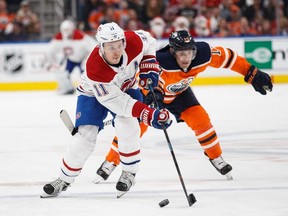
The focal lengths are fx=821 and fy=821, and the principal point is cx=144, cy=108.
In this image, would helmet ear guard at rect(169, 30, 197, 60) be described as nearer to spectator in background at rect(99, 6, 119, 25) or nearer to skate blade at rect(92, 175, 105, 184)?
skate blade at rect(92, 175, 105, 184)

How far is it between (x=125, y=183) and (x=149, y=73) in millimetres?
674

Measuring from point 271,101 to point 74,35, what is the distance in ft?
13.1

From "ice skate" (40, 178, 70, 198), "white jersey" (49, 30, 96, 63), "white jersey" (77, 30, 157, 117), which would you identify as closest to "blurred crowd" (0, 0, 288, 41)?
"white jersey" (49, 30, 96, 63)

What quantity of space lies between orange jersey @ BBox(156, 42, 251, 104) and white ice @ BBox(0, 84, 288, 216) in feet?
2.09

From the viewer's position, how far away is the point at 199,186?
16.8ft

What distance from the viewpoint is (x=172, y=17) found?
1414cm

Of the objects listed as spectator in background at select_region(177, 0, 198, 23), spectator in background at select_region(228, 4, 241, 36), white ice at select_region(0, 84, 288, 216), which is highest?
white ice at select_region(0, 84, 288, 216)

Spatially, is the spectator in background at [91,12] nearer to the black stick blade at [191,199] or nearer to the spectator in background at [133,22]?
the spectator in background at [133,22]

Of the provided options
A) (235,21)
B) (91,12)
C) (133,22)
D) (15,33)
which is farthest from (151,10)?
(15,33)

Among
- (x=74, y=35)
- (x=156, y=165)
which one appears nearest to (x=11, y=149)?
(x=156, y=165)

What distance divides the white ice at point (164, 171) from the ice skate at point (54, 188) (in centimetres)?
5

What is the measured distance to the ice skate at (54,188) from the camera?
482 cm

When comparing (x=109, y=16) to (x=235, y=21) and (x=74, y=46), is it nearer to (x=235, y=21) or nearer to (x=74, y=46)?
(x=74, y=46)

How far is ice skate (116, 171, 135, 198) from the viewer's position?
4824mm
